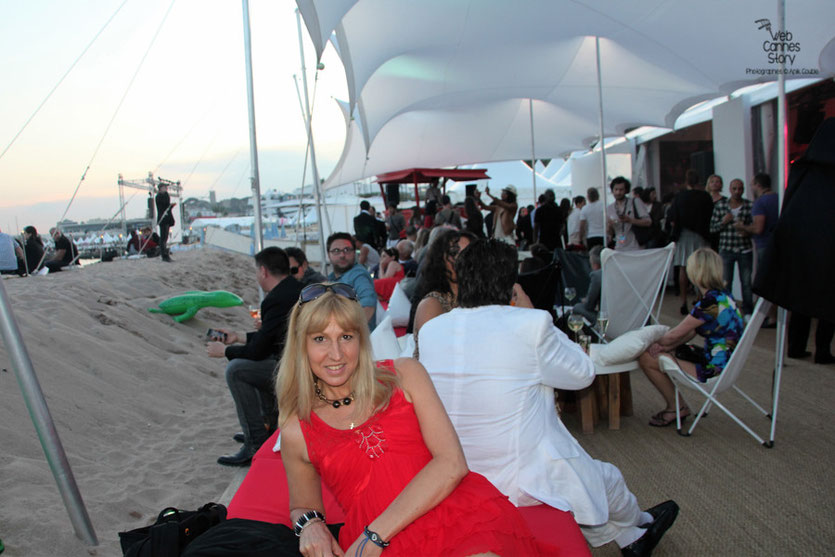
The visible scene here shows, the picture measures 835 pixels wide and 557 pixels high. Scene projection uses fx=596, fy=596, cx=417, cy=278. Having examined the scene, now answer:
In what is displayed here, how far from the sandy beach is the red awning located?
1058cm

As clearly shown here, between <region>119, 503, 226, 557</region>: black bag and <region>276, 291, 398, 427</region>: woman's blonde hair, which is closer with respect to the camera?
<region>119, 503, 226, 557</region>: black bag

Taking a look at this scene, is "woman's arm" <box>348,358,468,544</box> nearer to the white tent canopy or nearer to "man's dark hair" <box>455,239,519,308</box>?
"man's dark hair" <box>455,239,519,308</box>

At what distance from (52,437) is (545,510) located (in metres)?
2.10

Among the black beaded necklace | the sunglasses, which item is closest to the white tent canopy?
the sunglasses

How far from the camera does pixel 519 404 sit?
6.73 ft

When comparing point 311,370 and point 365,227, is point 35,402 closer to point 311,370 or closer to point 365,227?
point 311,370

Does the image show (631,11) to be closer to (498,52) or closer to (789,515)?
(498,52)

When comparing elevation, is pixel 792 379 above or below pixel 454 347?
below

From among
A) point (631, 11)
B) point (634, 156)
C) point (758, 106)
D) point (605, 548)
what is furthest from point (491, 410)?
point (634, 156)

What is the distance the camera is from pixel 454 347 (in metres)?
2.13

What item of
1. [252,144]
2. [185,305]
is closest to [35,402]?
[252,144]

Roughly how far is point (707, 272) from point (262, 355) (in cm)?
285

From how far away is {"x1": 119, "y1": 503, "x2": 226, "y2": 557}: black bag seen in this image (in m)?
1.60

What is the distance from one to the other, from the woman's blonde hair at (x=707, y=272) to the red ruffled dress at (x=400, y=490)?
2.57 metres
